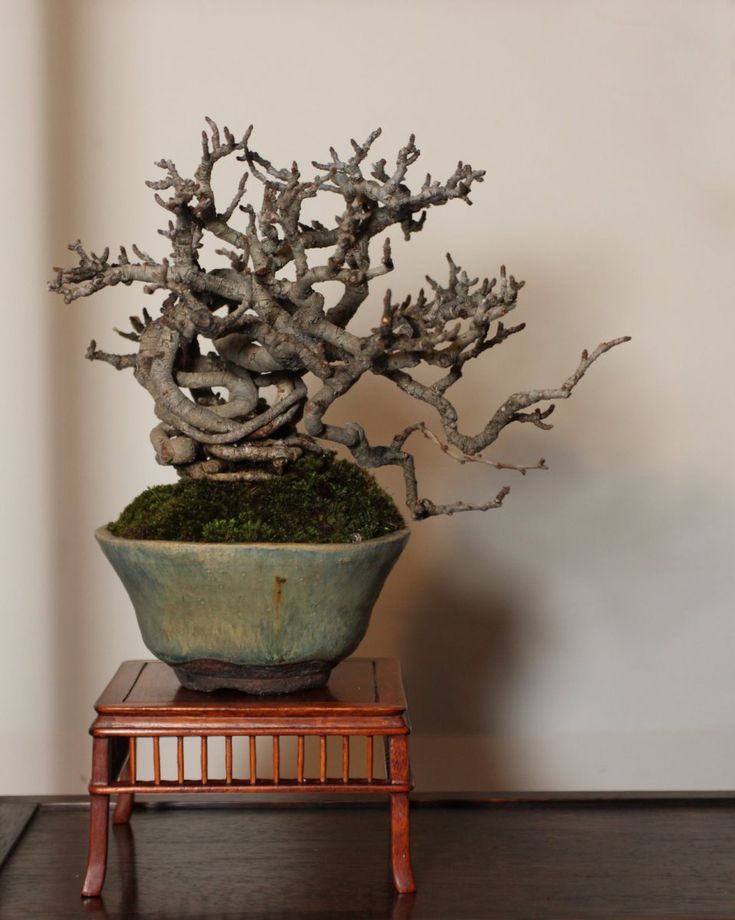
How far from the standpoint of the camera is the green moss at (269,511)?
136cm

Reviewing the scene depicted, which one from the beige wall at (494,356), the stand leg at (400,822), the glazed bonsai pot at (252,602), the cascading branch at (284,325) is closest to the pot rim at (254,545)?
the glazed bonsai pot at (252,602)

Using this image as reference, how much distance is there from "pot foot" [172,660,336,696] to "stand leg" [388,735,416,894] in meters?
0.13

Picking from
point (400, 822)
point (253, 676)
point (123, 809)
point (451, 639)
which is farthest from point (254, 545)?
point (451, 639)

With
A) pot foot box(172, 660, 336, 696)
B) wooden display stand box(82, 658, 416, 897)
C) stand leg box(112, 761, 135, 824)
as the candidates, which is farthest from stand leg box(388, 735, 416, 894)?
stand leg box(112, 761, 135, 824)

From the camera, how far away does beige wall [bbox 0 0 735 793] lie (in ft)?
6.71

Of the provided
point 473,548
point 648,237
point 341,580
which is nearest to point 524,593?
point 473,548

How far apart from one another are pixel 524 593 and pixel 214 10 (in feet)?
3.79

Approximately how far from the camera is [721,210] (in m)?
2.10

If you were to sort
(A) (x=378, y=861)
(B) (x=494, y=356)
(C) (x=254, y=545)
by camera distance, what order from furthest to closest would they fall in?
(B) (x=494, y=356), (A) (x=378, y=861), (C) (x=254, y=545)

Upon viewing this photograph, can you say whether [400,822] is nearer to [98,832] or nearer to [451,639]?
[98,832]

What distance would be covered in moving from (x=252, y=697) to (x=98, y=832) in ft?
0.75

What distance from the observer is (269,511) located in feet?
4.56

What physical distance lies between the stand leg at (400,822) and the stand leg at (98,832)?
33 cm

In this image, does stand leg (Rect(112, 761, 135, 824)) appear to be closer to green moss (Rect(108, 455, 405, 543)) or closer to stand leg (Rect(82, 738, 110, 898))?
stand leg (Rect(82, 738, 110, 898))
